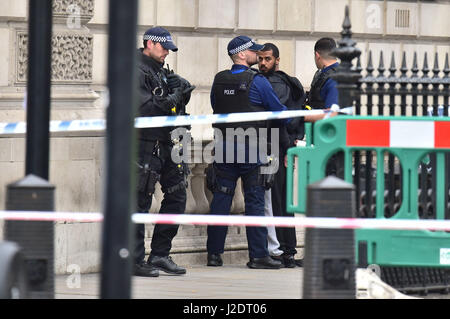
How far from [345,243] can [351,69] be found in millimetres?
2649

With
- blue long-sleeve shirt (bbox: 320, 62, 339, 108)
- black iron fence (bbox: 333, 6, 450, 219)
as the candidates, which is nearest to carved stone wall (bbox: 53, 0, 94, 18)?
blue long-sleeve shirt (bbox: 320, 62, 339, 108)

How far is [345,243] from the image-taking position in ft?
22.7

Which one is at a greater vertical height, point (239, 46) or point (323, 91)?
point (239, 46)

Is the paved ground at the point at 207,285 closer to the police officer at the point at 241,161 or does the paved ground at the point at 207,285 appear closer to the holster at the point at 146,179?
the police officer at the point at 241,161

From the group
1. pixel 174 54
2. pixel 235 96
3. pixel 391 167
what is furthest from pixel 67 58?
pixel 174 54

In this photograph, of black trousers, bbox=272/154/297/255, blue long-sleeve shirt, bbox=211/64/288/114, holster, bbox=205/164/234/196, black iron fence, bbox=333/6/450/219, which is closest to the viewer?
black iron fence, bbox=333/6/450/219

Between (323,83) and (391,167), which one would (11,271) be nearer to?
(391,167)

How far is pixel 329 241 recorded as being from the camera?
6887 mm

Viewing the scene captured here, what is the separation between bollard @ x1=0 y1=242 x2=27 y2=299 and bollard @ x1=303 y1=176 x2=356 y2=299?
134cm

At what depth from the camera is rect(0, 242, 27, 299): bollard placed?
641 centimetres

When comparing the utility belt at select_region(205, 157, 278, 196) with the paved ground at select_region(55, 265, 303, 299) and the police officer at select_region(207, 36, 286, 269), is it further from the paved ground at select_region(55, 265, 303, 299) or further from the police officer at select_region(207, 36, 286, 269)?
the paved ground at select_region(55, 265, 303, 299)

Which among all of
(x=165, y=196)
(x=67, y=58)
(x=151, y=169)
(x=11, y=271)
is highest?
(x=67, y=58)

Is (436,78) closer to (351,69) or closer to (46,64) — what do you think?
(351,69)

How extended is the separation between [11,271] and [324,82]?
577 centimetres
